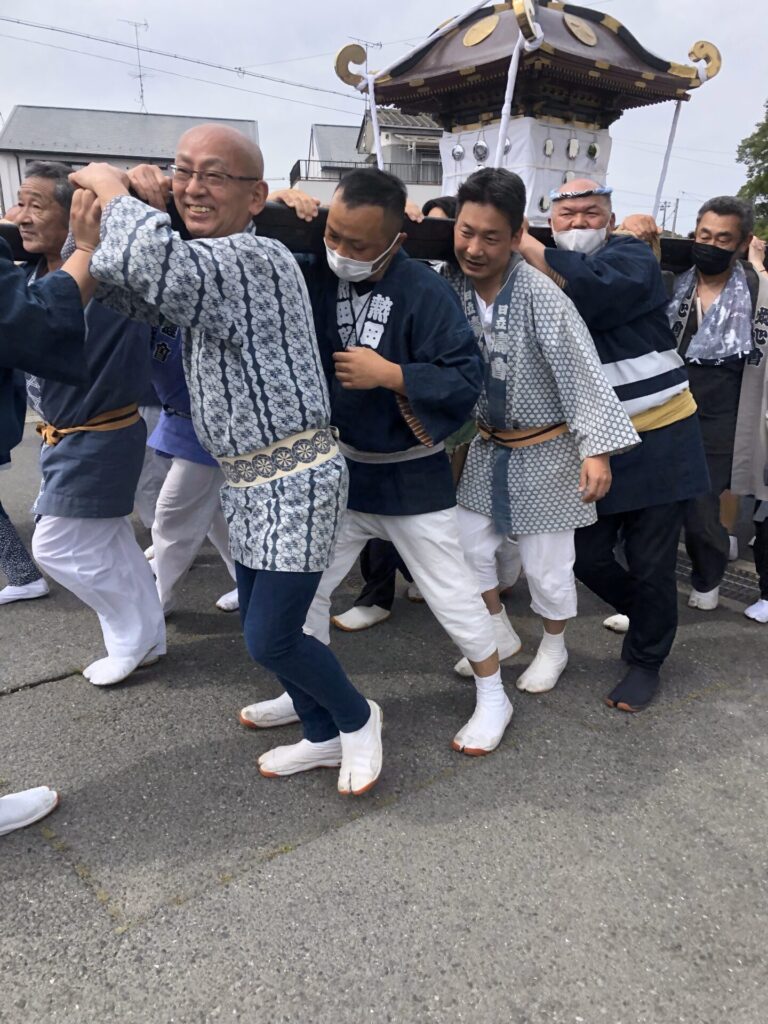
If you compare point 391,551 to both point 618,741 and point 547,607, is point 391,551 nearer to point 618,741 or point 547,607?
point 547,607

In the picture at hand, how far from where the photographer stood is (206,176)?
1.72 m

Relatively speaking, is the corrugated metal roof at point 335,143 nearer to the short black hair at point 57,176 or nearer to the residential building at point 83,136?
the residential building at point 83,136

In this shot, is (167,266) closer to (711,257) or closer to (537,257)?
(537,257)

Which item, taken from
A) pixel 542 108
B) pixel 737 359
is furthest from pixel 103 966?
pixel 542 108

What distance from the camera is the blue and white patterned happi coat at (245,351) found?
1595 mm

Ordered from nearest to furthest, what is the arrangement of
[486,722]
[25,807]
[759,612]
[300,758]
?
[25,807]
[300,758]
[486,722]
[759,612]

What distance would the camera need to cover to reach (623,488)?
264 centimetres

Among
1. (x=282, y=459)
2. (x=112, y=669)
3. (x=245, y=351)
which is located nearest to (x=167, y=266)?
(x=245, y=351)

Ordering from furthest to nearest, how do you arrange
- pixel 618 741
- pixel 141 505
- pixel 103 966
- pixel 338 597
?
pixel 141 505 → pixel 338 597 → pixel 618 741 → pixel 103 966

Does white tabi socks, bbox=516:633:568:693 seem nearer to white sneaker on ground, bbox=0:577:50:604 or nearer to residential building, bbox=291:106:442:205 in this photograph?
white sneaker on ground, bbox=0:577:50:604

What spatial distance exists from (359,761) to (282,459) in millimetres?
920

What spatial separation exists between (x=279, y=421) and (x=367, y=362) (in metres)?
0.31

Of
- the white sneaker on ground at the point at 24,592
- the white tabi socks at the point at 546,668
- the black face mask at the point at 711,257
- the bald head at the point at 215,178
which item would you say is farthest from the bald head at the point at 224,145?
the white sneaker on ground at the point at 24,592

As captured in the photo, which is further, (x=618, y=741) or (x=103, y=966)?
(x=618, y=741)
